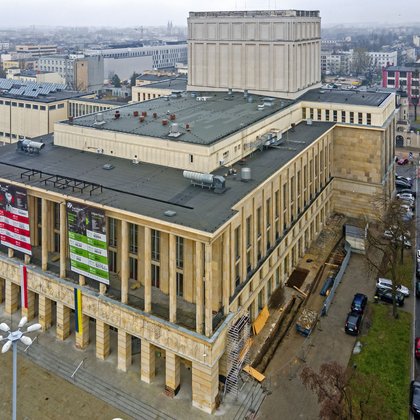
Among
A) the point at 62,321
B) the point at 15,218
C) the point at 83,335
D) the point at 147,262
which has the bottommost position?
the point at 83,335

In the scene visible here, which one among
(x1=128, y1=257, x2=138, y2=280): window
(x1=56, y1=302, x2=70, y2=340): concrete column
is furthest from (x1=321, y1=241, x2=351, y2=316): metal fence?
(x1=56, y1=302, x2=70, y2=340): concrete column

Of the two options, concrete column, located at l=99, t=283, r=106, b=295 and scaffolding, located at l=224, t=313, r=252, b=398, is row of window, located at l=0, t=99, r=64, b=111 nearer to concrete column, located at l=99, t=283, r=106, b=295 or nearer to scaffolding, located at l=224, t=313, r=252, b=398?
concrete column, located at l=99, t=283, r=106, b=295

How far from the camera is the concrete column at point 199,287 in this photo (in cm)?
4362

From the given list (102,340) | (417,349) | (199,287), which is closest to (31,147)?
(102,340)

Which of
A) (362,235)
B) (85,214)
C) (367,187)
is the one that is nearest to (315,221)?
(362,235)

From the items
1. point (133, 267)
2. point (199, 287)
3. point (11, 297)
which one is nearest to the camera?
point (199, 287)

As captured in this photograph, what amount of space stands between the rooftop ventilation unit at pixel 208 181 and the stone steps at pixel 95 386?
2322 cm

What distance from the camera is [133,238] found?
173ft

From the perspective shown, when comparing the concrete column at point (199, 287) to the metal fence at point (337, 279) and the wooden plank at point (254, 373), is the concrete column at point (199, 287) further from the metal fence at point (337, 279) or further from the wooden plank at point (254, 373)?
the metal fence at point (337, 279)

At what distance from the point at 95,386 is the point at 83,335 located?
21.7 feet

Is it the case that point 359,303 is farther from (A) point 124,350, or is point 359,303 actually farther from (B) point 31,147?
(B) point 31,147

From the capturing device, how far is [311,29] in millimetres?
98188

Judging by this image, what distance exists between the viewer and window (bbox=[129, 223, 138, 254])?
172 ft

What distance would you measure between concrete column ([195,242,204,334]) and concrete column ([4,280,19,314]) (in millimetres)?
27168
